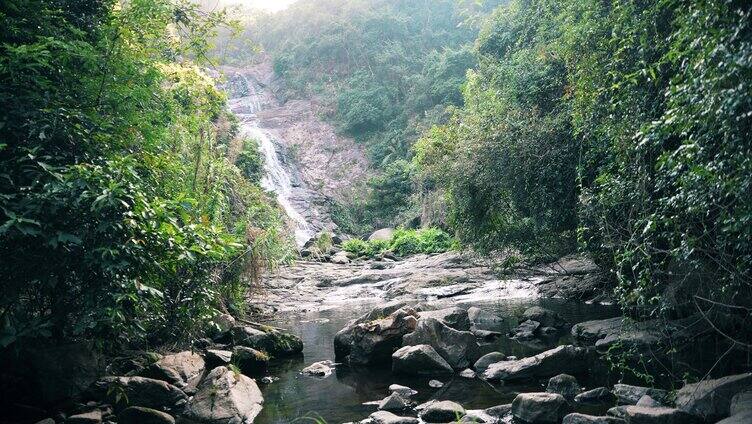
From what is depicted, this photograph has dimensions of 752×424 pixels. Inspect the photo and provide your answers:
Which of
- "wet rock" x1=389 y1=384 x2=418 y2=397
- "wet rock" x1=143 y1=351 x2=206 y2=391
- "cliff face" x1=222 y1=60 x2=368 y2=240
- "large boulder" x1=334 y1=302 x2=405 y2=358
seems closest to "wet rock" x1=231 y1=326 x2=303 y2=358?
"large boulder" x1=334 y1=302 x2=405 y2=358

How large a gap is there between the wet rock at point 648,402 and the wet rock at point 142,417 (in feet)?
19.5

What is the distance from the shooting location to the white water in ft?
111

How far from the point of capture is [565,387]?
302 inches

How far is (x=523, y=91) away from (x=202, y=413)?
10818 mm

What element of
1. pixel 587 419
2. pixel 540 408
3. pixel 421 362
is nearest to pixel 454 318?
pixel 421 362

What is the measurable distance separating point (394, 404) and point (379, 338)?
305 cm

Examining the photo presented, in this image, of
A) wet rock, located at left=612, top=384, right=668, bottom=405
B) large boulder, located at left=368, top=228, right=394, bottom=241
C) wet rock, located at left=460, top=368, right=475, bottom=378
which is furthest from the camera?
large boulder, located at left=368, top=228, right=394, bottom=241

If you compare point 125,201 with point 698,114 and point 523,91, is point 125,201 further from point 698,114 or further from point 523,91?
point 523,91

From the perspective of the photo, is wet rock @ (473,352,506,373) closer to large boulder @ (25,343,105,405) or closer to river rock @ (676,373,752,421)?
river rock @ (676,373,752,421)

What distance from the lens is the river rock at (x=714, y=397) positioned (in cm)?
606

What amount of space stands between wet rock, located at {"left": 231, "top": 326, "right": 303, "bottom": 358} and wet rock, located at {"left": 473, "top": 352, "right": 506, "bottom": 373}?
407 cm

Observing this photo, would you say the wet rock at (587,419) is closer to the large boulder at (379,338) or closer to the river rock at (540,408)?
the river rock at (540,408)

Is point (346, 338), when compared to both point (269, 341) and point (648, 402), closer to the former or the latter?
Result: point (269, 341)

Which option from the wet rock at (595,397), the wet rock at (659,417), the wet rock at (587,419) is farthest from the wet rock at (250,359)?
the wet rock at (659,417)
